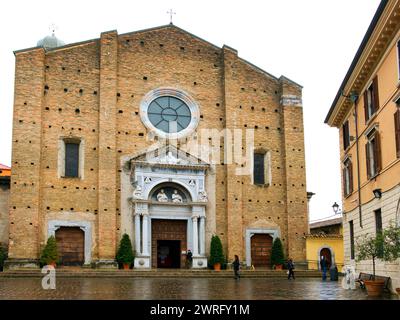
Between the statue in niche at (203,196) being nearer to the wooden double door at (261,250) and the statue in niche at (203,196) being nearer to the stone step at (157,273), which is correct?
the wooden double door at (261,250)

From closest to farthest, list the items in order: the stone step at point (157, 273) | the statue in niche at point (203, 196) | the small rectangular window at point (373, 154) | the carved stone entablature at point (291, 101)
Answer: the small rectangular window at point (373, 154) < the stone step at point (157, 273) < the statue in niche at point (203, 196) < the carved stone entablature at point (291, 101)

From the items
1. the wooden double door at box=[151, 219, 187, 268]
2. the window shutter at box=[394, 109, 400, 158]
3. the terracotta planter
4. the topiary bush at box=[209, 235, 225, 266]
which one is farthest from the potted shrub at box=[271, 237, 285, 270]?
the window shutter at box=[394, 109, 400, 158]

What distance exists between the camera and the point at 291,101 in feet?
117

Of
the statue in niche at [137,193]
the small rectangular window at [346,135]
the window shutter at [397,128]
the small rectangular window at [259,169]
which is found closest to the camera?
the window shutter at [397,128]

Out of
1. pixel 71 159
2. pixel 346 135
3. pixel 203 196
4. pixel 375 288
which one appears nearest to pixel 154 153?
pixel 203 196

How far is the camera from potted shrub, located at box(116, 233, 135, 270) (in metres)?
30.3

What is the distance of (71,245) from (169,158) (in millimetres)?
7163

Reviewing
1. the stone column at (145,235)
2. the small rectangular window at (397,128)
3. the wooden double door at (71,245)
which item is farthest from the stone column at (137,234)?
the small rectangular window at (397,128)

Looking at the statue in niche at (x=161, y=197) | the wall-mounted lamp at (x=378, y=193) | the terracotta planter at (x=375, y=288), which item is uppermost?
the statue in niche at (x=161, y=197)

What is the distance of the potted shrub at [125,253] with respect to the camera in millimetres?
30253

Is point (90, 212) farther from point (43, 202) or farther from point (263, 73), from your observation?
point (263, 73)

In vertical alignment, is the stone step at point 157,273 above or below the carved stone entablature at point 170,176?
below

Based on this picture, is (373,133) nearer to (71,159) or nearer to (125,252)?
(125,252)

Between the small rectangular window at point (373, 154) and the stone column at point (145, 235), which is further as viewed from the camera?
the stone column at point (145, 235)
